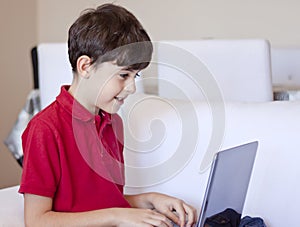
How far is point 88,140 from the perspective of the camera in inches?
41.0

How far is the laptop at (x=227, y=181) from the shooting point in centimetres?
87

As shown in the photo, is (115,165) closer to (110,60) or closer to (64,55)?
(110,60)

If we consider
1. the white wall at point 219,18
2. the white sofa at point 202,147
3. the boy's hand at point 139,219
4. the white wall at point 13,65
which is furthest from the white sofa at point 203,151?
the white wall at point 13,65

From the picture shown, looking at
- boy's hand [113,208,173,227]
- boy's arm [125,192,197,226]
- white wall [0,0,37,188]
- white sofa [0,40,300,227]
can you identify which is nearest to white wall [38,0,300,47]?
white wall [0,0,37,188]

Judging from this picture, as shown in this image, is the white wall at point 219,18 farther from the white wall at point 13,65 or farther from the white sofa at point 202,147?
the white sofa at point 202,147

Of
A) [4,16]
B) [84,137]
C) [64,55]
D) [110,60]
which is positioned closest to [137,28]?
[110,60]

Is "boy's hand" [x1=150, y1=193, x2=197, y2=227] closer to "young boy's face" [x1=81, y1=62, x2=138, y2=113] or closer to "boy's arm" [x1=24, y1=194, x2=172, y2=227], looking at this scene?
"boy's arm" [x1=24, y1=194, x2=172, y2=227]

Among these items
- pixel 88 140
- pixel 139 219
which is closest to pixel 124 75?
pixel 88 140

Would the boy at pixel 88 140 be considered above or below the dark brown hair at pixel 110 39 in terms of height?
below

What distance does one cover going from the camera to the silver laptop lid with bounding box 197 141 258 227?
87 centimetres

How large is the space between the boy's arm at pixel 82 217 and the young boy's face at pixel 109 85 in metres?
0.22

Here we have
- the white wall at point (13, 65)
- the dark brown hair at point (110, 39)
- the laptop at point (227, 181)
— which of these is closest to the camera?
the laptop at point (227, 181)

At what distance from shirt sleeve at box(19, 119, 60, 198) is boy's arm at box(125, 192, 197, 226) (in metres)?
0.24

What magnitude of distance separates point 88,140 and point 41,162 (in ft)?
0.41
